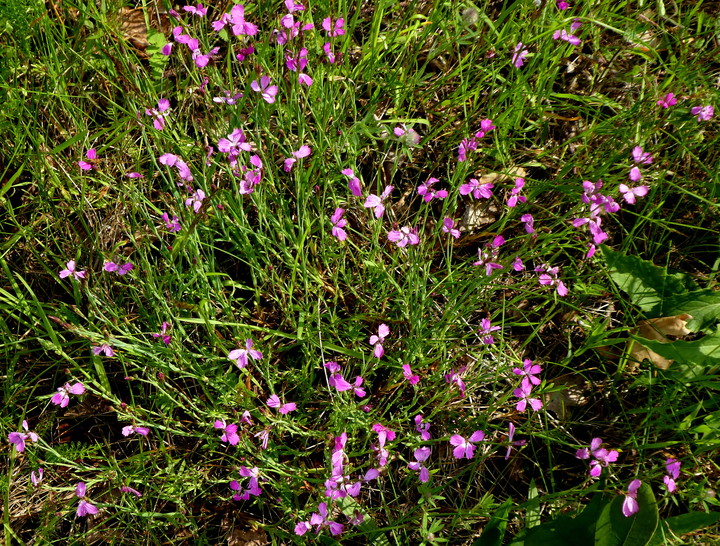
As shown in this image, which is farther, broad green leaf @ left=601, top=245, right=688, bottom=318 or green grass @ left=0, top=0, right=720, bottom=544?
broad green leaf @ left=601, top=245, right=688, bottom=318

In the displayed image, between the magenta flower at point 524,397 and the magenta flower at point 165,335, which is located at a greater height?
the magenta flower at point 165,335

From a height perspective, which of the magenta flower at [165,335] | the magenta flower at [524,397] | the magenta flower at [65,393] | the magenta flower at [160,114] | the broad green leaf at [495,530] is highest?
the magenta flower at [160,114]

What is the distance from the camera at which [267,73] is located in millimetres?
1676

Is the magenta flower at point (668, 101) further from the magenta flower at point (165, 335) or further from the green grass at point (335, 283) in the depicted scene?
the magenta flower at point (165, 335)

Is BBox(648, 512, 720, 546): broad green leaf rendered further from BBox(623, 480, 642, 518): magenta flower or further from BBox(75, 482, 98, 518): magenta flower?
BBox(75, 482, 98, 518): magenta flower

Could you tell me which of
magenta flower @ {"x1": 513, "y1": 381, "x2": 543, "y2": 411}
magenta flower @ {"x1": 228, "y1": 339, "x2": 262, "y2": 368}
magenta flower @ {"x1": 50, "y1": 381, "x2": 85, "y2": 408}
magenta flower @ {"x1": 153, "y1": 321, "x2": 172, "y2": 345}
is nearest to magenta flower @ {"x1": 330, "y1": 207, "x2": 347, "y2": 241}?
magenta flower @ {"x1": 228, "y1": 339, "x2": 262, "y2": 368}

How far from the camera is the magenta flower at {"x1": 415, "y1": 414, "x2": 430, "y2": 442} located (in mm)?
1529

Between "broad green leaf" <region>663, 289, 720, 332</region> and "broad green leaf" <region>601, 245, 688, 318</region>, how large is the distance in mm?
22

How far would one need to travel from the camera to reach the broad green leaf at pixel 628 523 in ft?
4.45

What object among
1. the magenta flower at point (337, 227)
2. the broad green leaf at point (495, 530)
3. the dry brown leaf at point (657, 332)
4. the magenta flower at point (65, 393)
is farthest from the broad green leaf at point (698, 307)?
the magenta flower at point (65, 393)

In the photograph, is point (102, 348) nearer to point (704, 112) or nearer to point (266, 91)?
point (266, 91)

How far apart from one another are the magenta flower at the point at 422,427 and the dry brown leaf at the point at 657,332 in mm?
648

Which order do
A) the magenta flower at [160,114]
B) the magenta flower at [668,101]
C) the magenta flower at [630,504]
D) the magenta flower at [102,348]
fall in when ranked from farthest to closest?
1. the magenta flower at [668,101]
2. the magenta flower at [160,114]
3. the magenta flower at [102,348]
4. the magenta flower at [630,504]

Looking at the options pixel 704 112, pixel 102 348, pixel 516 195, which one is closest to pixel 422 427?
pixel 516 195
